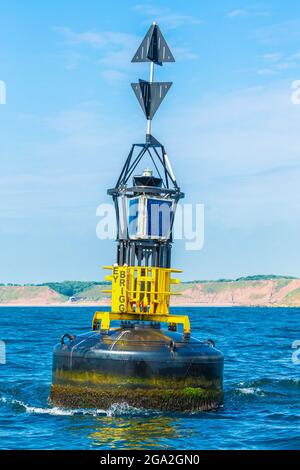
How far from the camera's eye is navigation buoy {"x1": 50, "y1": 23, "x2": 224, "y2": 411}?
31.0 metres

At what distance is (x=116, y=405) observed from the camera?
31078 mm

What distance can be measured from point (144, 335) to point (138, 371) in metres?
1.55

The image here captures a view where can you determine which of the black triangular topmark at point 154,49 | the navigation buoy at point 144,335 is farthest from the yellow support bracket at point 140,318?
the black triangular topmark at point 154,49

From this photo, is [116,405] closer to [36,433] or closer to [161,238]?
[36,433]

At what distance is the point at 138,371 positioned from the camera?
30.8 m

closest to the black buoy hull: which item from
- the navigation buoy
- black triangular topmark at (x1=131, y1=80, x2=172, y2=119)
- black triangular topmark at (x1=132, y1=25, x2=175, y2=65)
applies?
the navigation buoy

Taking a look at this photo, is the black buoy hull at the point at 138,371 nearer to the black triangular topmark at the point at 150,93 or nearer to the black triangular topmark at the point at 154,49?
the black triangular topmark at the point at 150,93

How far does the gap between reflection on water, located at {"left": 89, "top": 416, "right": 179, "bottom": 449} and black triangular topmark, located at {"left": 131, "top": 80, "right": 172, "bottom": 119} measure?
11.0 meters

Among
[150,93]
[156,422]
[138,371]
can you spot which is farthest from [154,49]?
[156,422]

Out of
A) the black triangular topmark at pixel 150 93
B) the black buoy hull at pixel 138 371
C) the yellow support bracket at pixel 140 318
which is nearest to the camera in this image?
the black buoy hull at pixel 138 371

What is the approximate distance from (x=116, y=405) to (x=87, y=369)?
148 cm

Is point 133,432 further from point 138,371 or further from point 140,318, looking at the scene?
point 140,318

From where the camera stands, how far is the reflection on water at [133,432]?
26.6 metres

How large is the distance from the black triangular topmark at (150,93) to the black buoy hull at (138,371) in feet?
26.0
